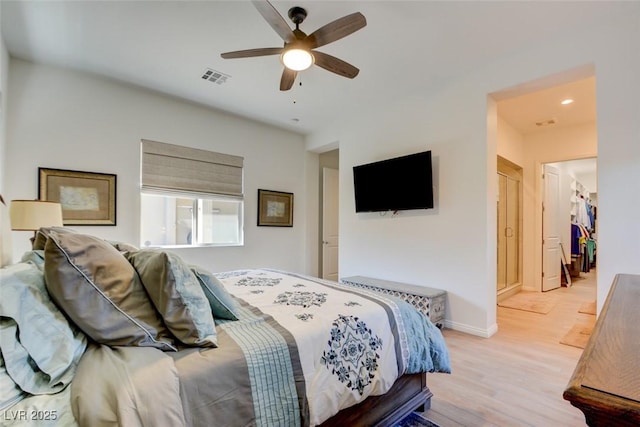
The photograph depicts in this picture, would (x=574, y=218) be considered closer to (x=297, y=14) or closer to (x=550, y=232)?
(x=550, y=232)

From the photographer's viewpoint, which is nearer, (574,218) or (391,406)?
A: (391,406)

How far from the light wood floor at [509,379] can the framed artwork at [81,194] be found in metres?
3.67

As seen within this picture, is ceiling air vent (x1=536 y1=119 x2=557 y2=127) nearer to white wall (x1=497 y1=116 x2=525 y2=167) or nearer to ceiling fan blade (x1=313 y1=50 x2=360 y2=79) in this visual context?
white wall (x1=497 y1=116 x2=525 y2=167)

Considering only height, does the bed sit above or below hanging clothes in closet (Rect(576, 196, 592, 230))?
below

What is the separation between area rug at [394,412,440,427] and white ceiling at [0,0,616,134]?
111 inches

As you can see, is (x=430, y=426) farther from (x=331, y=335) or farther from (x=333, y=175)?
(x=333, y=175)

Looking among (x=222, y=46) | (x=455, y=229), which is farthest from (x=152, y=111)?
(x=455, y=229)

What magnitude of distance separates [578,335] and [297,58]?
3.74 metres

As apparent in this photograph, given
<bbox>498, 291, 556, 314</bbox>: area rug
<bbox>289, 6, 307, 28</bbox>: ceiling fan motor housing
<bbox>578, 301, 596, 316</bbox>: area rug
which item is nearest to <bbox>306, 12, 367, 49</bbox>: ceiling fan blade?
<bbox>289, 6, 307, 28</bbox>: ceiling fan motor housing

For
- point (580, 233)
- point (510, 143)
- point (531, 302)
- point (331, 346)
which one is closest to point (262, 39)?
point (331, 346)

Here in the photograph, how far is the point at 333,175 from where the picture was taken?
566cm

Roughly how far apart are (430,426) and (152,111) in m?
4.23

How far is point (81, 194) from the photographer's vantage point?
322cm

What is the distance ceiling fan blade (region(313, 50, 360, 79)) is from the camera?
2350 millimetres
